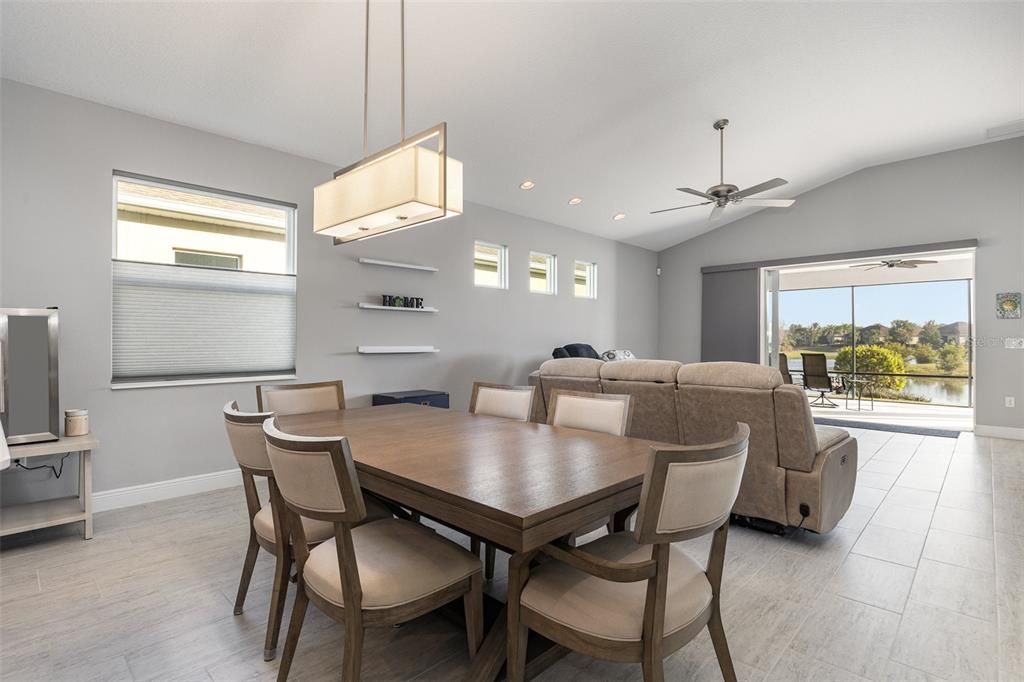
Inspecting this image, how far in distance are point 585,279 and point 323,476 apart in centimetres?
659

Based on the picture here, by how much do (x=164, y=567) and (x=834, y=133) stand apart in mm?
7072

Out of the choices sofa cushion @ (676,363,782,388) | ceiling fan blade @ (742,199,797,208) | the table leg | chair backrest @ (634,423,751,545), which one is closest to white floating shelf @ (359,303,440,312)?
the table leg

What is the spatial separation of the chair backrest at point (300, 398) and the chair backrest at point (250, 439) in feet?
2.96

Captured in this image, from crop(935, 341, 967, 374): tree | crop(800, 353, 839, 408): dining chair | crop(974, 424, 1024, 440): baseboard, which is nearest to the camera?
crop(974, 424, 1024, 440): baseboard

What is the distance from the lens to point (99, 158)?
10.7ft

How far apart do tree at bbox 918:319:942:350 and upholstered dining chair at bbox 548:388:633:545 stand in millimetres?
9263

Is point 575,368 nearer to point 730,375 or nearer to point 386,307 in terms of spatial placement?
point 730,375

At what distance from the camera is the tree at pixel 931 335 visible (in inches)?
337

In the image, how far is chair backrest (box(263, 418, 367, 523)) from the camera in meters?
1.29

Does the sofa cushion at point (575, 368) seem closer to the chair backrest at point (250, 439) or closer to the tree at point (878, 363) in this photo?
the chair backrest at point (250, 439)

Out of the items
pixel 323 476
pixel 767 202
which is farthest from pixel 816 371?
pixel 323 476

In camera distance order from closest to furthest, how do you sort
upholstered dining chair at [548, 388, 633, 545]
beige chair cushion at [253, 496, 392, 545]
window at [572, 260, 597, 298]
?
beige chair cushion at [253, 496, 392, 545] < upholstered dining chair at [548, 388, 633, 545] < window at [572, 260, 597, 298]

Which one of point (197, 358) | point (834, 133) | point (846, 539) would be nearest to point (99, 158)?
point (197, 358)

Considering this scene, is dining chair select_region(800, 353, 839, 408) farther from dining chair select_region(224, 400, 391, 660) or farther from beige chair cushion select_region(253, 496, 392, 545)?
dining chair select_region(224, 400, 391, 660)
